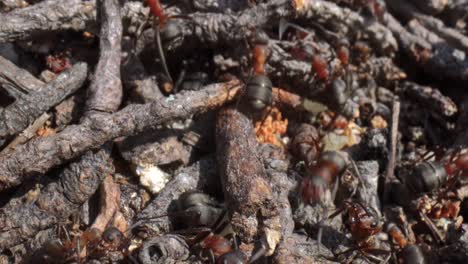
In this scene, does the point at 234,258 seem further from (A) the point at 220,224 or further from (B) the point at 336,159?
(B) the point at 336,159

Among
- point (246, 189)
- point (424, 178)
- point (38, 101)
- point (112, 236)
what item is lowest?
point (112, 236)

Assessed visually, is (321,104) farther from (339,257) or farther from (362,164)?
(339,257)

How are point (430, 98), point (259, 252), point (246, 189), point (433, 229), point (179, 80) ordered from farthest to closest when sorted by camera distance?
point (430, 98), point (179, 80), point (433, 229), point (246, 189), point (259, 252)

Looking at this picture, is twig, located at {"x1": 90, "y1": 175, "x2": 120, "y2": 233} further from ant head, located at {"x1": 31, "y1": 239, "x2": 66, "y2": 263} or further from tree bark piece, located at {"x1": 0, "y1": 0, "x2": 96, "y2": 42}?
tree bark piece, located at {"x1": 0, "y1": 0, "x2": 96, "y2": 42}

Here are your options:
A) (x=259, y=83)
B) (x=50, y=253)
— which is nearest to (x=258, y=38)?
(x=259, y=83)

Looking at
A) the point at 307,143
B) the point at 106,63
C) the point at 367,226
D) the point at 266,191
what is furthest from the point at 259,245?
the point at 106,63

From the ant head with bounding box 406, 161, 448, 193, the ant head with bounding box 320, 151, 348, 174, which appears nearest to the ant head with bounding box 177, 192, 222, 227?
the ant head with bounding box 320, 151, 348, 174

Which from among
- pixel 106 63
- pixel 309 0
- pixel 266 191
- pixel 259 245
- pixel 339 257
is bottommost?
pixel 339 257

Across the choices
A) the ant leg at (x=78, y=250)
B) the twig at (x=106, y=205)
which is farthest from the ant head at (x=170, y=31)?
the ant leg at (x=78, y=250)

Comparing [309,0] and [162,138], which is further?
[309,0]
